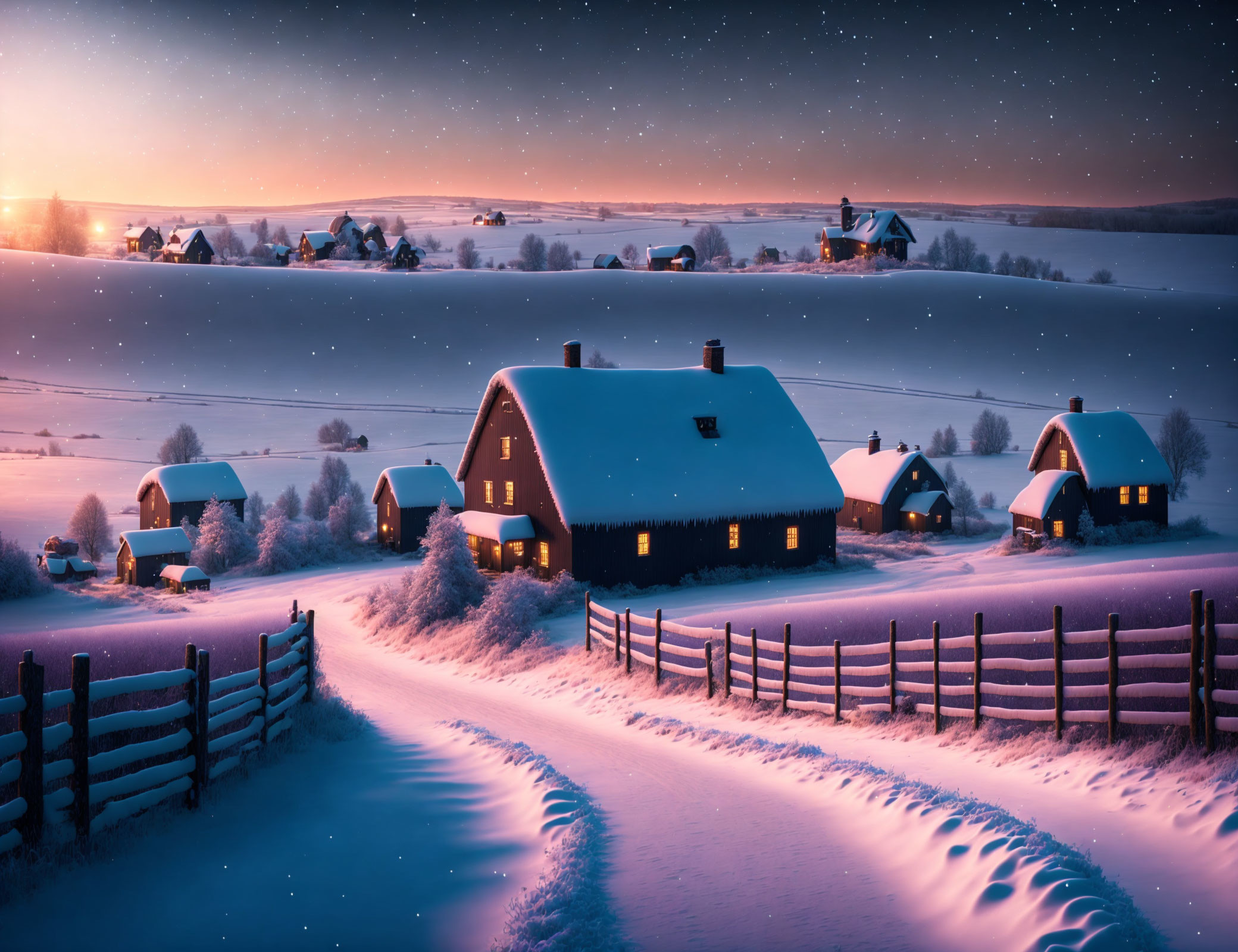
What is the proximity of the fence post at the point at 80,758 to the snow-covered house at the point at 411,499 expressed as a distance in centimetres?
4001

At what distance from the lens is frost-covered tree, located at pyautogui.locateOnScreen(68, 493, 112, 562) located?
1989 inches

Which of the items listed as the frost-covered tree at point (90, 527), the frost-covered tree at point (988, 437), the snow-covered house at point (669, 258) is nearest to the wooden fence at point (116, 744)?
the frost-covered tree at point (90, 527)

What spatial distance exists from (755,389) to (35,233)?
140285mm

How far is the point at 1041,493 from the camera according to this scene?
43875 millimetres

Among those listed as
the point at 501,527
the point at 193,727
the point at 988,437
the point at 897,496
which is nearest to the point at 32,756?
the point at 193,727

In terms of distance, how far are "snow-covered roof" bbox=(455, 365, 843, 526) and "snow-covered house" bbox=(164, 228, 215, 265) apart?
11449 centimetres

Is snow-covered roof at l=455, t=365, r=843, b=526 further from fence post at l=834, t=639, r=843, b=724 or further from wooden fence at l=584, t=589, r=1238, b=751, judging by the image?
fence post at l=834, t=639, r=843, b=724

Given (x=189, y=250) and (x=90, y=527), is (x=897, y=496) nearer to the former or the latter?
(x=90, y=527)

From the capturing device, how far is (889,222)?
395 ft

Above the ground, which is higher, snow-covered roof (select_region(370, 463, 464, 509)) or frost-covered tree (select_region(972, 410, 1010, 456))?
frost-covered tree (select_region(972, 410, 1010, 456))

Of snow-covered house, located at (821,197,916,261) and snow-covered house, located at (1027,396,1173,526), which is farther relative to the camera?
snow-covered house, located at (821,197,916,261)

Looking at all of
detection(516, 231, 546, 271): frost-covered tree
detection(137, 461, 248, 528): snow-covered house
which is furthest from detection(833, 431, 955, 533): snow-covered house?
detection(516, 231, 546, 271): frost-covered tree

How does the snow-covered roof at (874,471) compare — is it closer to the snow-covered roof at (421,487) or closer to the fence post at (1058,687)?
the snow-covered roof at (421,487)

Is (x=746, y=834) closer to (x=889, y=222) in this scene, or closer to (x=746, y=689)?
Result: (x=746, y=689)
